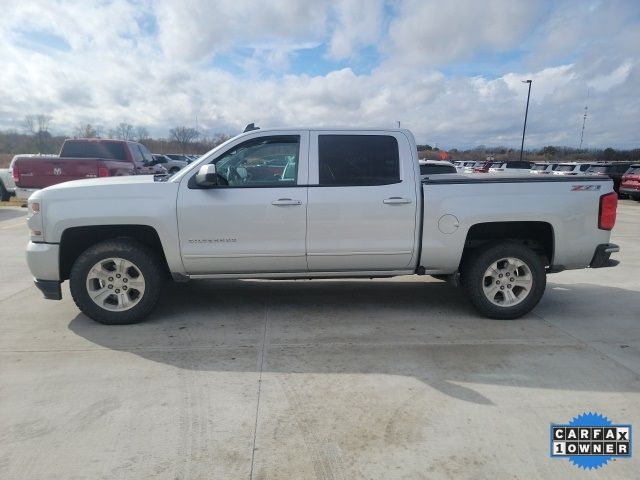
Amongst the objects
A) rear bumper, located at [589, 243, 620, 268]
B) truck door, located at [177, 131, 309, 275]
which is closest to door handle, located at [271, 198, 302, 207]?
truck door, located at [177, 131, 309, 275]

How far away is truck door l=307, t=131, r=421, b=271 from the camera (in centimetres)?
454

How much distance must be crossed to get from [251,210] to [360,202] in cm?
106

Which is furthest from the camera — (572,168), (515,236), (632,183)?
(572,168)

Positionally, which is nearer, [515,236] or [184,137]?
[515,236]

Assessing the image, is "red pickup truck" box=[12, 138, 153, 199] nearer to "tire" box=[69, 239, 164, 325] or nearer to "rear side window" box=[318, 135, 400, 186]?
"tire" box=[69, 239, 164, 325]

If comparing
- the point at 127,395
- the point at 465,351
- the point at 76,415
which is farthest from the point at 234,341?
the point at 465,351

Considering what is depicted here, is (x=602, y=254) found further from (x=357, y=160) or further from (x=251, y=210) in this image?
(x=251, y=210)

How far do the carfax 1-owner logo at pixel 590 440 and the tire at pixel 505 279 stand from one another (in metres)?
1.79

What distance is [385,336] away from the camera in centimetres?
436

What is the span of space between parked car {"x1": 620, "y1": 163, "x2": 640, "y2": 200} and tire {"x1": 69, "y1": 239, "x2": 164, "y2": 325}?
875 inches

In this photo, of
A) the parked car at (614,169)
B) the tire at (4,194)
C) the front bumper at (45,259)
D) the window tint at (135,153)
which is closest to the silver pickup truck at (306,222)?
the front bumper at (45,259)

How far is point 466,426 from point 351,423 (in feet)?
2.38

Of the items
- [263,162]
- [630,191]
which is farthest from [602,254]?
[630,191]

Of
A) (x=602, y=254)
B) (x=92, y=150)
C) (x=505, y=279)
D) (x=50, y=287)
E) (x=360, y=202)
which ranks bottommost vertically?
(x=50, y=287)
